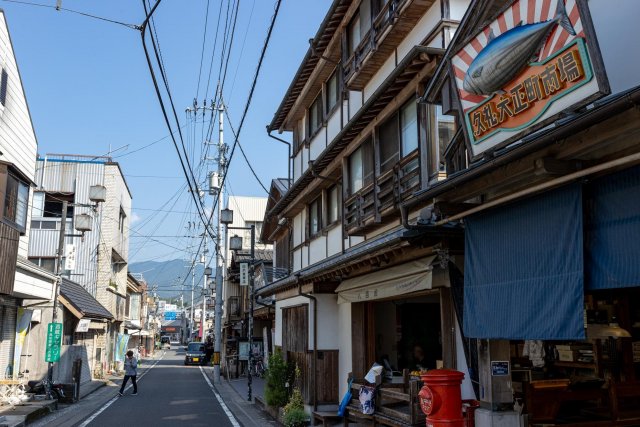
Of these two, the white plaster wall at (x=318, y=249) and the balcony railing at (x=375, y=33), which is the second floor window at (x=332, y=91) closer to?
the balcony railing at (x=375, y=33)

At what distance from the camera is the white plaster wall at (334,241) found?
50.7 feet

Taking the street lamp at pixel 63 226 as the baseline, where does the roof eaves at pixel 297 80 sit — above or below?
above

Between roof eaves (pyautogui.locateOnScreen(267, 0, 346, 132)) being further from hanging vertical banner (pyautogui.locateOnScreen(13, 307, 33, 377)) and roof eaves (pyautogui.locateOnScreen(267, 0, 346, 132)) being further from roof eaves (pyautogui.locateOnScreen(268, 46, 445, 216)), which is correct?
hanging vertical banner (pyautogui.locateOnScreen(13, 307, 33, 377))

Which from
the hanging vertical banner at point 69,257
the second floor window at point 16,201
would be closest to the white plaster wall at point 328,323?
the second floor window at point 16,201

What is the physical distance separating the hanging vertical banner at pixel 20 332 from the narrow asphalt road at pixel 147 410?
2527 mm

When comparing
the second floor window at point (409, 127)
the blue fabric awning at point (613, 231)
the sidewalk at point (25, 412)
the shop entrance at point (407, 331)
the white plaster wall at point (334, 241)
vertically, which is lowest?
the sidewalk at point (25, 412)

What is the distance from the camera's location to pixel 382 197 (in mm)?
11953

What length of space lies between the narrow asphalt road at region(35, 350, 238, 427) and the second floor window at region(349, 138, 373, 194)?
25.1ft

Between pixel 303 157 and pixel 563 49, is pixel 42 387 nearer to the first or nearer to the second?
pixel 303 157

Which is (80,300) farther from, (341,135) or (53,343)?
(341,135)

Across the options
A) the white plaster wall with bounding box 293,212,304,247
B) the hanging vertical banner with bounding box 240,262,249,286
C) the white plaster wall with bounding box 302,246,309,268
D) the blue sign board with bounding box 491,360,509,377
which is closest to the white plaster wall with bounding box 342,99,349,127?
the white plaster wall with bounding box 302,246,309,268

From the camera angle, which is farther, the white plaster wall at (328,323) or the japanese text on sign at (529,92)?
the white plaster wall at (328,323)

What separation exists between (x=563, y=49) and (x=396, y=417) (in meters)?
6.93

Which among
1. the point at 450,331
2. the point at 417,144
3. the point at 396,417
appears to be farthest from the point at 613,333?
the point at 417,144
